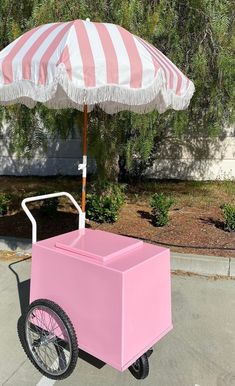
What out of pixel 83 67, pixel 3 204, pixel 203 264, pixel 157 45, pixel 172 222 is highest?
pixel 157 45

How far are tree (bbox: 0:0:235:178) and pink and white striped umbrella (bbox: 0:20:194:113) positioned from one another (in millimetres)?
2129

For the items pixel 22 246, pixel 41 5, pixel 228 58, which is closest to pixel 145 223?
pixel 22 246

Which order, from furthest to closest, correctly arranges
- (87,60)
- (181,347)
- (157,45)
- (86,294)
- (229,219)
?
(229,219) → (157,45) → (181,347) → (87,60) → (86,294)

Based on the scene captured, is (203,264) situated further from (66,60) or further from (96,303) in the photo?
(66,60)

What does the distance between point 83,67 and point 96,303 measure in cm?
167

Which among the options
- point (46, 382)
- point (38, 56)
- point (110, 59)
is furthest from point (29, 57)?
point (46, 382)

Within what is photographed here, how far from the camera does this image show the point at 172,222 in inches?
270

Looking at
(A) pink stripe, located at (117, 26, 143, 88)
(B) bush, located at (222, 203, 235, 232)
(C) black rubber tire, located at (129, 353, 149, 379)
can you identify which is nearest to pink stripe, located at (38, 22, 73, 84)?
(A) pink stripe, located at (117, 26, 143, 88)

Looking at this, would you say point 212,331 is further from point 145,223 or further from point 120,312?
point 145,223

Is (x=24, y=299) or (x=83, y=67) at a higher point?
(x=83, y=67)

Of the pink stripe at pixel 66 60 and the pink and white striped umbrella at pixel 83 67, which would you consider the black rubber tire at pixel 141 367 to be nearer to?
the pink and white striped umbrella at pixel 83 67

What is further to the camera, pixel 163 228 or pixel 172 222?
pixel 172 222

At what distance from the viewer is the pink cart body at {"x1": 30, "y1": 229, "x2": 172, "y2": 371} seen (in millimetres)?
2914

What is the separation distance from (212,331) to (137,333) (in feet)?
3.89
